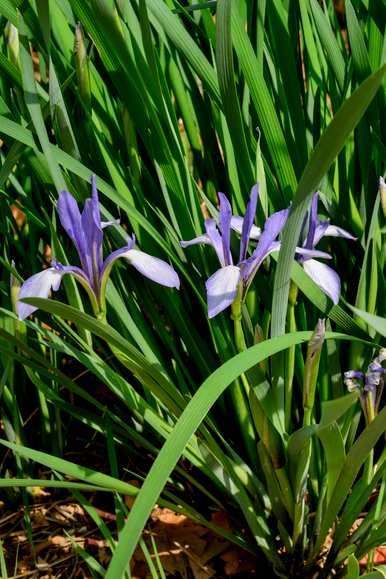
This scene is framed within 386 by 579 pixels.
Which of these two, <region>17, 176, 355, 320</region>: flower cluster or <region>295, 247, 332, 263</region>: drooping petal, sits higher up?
<region>17, 176, 355, 320</region>: flower cluster

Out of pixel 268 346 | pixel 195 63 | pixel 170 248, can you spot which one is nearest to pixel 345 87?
pixel 195 63

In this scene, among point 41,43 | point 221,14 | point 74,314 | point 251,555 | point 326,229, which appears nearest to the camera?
point 74,314

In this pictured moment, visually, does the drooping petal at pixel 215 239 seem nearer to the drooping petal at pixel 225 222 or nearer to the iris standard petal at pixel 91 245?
the drooping petal at pixel 225 222

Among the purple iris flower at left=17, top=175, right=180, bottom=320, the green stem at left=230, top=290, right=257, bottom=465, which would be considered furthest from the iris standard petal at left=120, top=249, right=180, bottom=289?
the green stem at left=230, top=290, right=257, bottom=465

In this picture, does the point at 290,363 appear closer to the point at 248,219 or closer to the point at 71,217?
the point at 248,219

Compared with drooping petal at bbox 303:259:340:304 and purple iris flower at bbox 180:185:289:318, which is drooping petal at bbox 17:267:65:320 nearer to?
purple iris flower at bbox 180:185:289:318

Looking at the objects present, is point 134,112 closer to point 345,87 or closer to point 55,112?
point 55,112

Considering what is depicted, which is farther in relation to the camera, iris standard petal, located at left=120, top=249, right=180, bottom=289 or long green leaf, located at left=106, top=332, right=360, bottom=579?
iris standard petal, located at left=120, top=249, right=180, bottom=289
